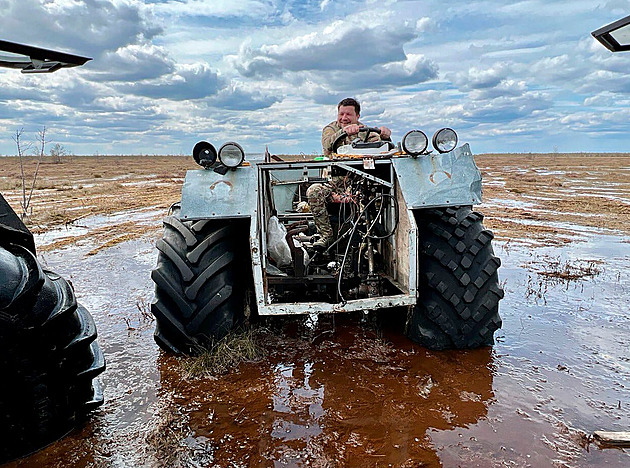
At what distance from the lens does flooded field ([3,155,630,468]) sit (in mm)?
2973

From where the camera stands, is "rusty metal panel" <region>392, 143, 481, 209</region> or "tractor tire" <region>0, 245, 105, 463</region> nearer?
"tractor tire" <region>0, 245, 105, 463</region>

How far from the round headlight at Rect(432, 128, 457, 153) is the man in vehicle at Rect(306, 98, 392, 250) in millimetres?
817

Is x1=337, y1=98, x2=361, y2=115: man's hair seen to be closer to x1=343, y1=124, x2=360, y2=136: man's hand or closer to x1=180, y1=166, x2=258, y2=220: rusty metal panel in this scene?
x1=343, y1=124, x2=360, y2=136: man's hand

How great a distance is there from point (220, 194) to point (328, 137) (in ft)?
6.19

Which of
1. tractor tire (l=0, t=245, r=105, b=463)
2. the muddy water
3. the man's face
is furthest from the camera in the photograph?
the man's face

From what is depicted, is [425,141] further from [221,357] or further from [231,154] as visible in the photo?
[221,357]

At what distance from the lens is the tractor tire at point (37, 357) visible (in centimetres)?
237

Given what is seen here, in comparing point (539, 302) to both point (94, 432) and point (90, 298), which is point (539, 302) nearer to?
point (94, 432)

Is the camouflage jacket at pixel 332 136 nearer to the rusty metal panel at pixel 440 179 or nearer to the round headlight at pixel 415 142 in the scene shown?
the round headlight at pixel 415 142

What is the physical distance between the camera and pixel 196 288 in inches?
152

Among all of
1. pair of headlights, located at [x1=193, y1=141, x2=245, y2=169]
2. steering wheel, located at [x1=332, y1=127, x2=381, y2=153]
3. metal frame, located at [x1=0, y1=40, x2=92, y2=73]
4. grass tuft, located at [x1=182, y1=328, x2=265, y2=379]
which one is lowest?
grass tuft, located at [x1=182, y1=328, x2=265, y2=379]

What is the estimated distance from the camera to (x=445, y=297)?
13.3 ft

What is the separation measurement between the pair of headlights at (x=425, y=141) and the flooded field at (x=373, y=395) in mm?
1580

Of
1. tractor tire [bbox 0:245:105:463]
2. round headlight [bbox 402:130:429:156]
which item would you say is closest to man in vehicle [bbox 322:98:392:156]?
round headlight [bbox 402:130:429:156]
